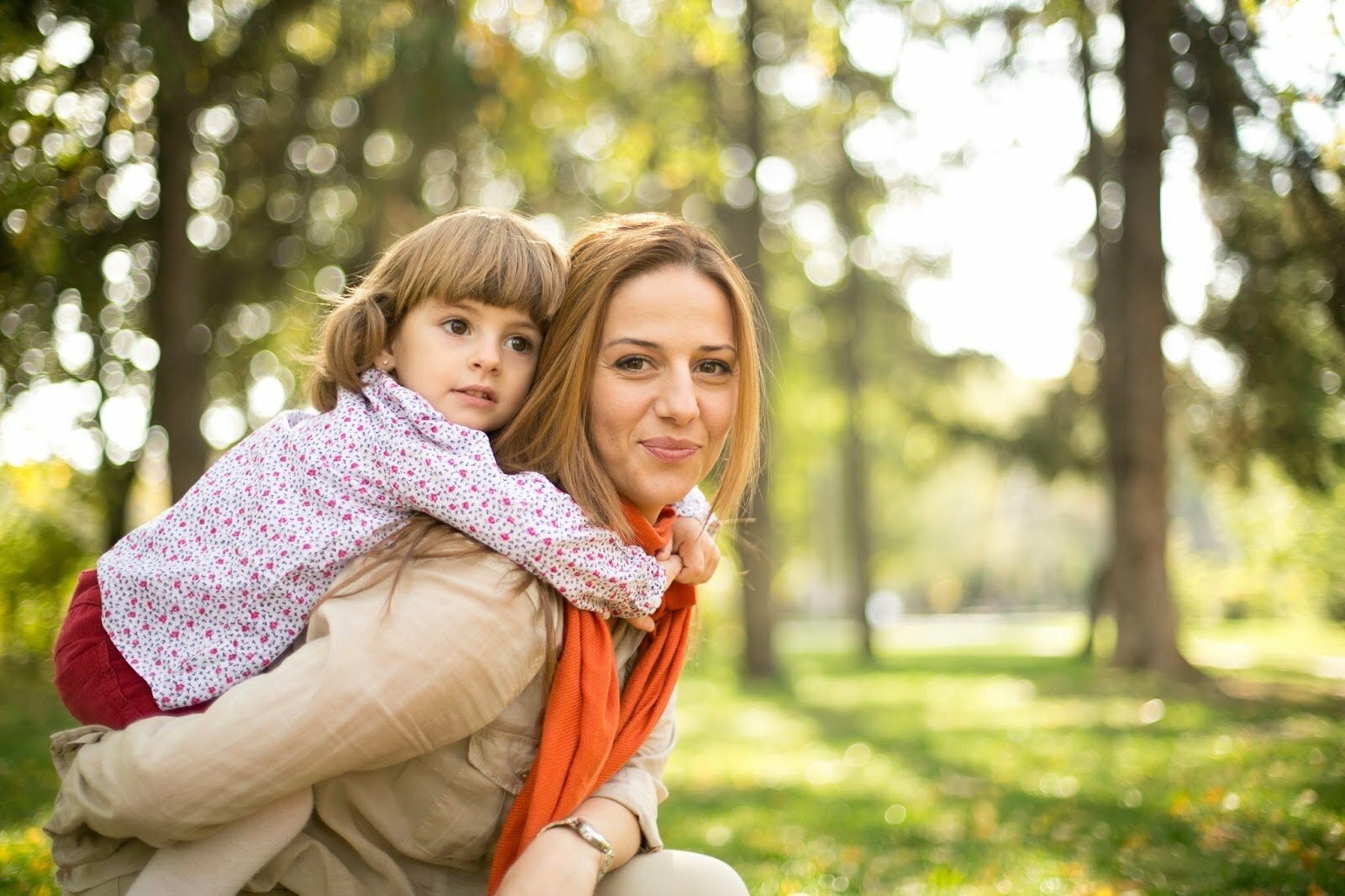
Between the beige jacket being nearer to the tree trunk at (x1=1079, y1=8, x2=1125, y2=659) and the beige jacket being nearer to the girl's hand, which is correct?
the girl's hand

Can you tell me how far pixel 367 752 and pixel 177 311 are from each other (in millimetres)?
8394

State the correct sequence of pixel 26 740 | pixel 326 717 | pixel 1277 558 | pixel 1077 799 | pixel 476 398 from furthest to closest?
1. pixel 1277 558
2. pixel 26 740
3. pixel 1077 799
4. pixel 476 398
5. pixel 326 717

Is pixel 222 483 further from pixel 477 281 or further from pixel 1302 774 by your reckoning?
pixel 1302 774

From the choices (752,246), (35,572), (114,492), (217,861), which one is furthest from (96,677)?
(752,246)

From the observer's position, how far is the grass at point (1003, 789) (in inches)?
187

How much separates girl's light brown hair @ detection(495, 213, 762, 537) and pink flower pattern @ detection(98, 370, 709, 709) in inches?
7.2

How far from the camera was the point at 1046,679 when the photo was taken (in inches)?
605

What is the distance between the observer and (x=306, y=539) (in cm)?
219

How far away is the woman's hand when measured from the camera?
205 cm

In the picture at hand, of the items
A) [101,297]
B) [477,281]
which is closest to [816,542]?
[101,297]

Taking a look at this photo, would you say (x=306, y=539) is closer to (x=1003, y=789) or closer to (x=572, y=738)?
(x=572, y=738)

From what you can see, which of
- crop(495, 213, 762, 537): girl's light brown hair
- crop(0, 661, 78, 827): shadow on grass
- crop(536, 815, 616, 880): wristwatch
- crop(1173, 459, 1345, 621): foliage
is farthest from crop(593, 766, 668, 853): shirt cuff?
crop(1173, 459, 1345, 621): foliage

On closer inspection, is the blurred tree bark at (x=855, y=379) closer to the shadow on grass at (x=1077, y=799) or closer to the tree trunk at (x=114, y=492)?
the shadow on grass at (x=1077, y=799)

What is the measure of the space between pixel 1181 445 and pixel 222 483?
53.8 feet
